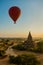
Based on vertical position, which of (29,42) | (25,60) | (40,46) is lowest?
(25,60)

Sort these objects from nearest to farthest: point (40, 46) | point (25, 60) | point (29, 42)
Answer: point (25, 60)
point (40, 46)
point (29, 42)

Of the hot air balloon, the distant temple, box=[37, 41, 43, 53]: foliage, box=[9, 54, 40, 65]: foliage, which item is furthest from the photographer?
the distant temple

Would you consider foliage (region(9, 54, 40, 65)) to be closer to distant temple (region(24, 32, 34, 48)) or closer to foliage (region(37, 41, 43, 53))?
foliage (region(37, 41, 43, 53))

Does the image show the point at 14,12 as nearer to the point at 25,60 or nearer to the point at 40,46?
the point at 40,46

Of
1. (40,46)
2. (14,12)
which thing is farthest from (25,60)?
(14,12)

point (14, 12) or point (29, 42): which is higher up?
point (14, 12)

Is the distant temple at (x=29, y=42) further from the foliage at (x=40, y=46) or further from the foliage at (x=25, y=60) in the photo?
the foliage at (x=25, y=60)

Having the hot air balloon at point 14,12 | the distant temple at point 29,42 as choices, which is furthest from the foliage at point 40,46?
the hot air balloon at point 14,12

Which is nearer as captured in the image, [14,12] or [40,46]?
[14,12]

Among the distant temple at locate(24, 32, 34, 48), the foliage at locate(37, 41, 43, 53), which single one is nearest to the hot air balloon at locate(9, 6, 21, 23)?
the distant temple at locate(24, 32, 34, 48)
